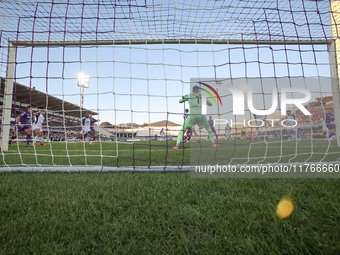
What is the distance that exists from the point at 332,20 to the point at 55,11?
536cm

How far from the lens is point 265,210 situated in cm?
134

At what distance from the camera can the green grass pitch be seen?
0.99 m

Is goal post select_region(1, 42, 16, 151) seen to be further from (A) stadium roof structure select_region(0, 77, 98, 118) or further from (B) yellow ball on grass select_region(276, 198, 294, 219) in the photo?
(B) yellow ball on grass select_region(276, 198, 294, 219)

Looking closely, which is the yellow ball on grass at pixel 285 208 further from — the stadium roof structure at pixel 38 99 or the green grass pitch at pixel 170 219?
the stadium roof structure at pixel 38 99

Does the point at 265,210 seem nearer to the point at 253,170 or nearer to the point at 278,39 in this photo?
the point at 253,170

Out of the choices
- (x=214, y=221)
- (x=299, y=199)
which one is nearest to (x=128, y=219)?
(x=214, y=221)

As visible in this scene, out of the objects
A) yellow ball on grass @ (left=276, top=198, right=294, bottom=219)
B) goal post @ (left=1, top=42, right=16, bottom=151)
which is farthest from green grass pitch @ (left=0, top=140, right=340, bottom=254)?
goal post @ (left=1, top=42, right=16, bottom=151)

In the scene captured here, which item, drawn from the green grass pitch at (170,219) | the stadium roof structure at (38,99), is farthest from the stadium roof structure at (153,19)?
the green grass pitch at (170,219)

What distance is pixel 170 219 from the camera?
1266mm

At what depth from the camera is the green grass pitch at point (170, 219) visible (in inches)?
39.1

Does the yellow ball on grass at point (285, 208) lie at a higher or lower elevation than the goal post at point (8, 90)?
lower

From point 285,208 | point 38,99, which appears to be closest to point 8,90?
point 38,99

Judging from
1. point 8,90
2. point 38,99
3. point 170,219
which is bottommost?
point 170,219

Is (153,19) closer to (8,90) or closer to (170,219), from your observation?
(170,219)
